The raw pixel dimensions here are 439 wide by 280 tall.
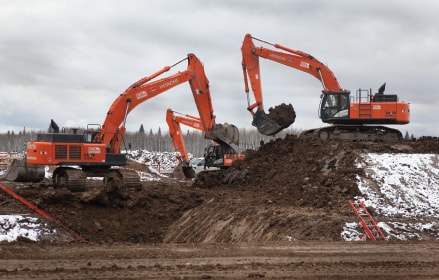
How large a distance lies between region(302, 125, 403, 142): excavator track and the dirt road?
12724 millimetres

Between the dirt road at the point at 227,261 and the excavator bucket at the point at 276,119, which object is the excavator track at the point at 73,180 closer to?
the dirt road at the point at 227,261

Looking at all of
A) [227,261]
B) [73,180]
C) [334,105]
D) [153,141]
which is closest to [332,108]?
[334,105]

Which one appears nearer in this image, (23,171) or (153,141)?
(23,171)

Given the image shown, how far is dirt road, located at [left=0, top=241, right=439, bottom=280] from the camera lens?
10.4m

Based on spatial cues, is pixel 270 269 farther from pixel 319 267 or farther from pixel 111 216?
pixel 111 216

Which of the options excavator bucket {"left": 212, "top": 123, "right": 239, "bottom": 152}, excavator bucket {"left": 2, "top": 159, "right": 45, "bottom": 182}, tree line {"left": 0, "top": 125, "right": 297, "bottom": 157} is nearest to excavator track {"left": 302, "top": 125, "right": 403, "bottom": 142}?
excavator bucket {"left": 212, "top": 123, "right": 239, "bottom": 152}

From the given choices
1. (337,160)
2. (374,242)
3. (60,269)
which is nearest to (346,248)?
(374,242)

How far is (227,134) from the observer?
29188mm

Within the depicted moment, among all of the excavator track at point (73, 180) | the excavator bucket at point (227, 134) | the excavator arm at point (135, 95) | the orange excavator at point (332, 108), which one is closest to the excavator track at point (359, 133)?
the orange excavator at point (332, 108)

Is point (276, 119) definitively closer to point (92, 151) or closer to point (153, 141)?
point (92, 151)

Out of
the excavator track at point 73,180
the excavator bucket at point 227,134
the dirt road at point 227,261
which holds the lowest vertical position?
the dirt road at point 227,261

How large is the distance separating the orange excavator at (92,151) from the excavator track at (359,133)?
678cm

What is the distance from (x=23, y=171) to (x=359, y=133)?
14.4 m

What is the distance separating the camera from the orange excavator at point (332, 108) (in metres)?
26.4
